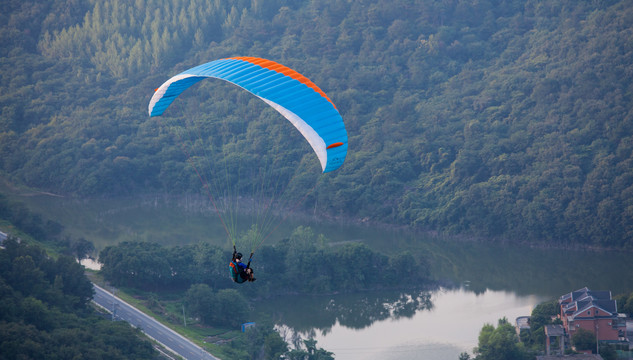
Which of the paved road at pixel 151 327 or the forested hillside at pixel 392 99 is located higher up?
the forested hillside at pixel 392 99

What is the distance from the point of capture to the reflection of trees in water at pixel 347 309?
3588 cm

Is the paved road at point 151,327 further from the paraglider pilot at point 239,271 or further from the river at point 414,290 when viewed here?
the paraglider pilot at point 239,271

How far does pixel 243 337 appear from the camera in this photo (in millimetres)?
32438

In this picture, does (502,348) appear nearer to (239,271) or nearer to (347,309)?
(347,309)

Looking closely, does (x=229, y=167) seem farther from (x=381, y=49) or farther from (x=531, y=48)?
(x=531, y=48)

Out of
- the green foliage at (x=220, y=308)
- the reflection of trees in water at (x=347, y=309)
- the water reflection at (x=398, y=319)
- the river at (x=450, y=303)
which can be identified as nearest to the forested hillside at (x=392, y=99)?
the river at (x=450, y=303)

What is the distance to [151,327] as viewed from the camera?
32938mm

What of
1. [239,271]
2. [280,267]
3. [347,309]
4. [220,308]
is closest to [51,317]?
[220,308]

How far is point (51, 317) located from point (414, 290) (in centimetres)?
1527

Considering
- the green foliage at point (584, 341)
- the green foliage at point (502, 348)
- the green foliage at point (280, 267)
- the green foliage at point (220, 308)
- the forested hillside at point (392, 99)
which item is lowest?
the green foliage at point (502, 348)

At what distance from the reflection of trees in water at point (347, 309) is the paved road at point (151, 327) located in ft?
15.7

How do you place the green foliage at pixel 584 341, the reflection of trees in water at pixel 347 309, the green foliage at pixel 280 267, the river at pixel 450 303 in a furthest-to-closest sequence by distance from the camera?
Result: the green foliage at pixel 280 267 < the reflection of trees in water at pixel 347 309 < the river at pixel 450 303 < the green foliage at pixel 584 341

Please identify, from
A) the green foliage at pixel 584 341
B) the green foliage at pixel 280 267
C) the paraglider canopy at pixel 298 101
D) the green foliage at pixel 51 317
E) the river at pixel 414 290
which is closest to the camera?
the paraglider canopy at pixel 298 101

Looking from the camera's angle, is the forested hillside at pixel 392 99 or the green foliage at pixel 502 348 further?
the forested hillside at pixel 392 99
